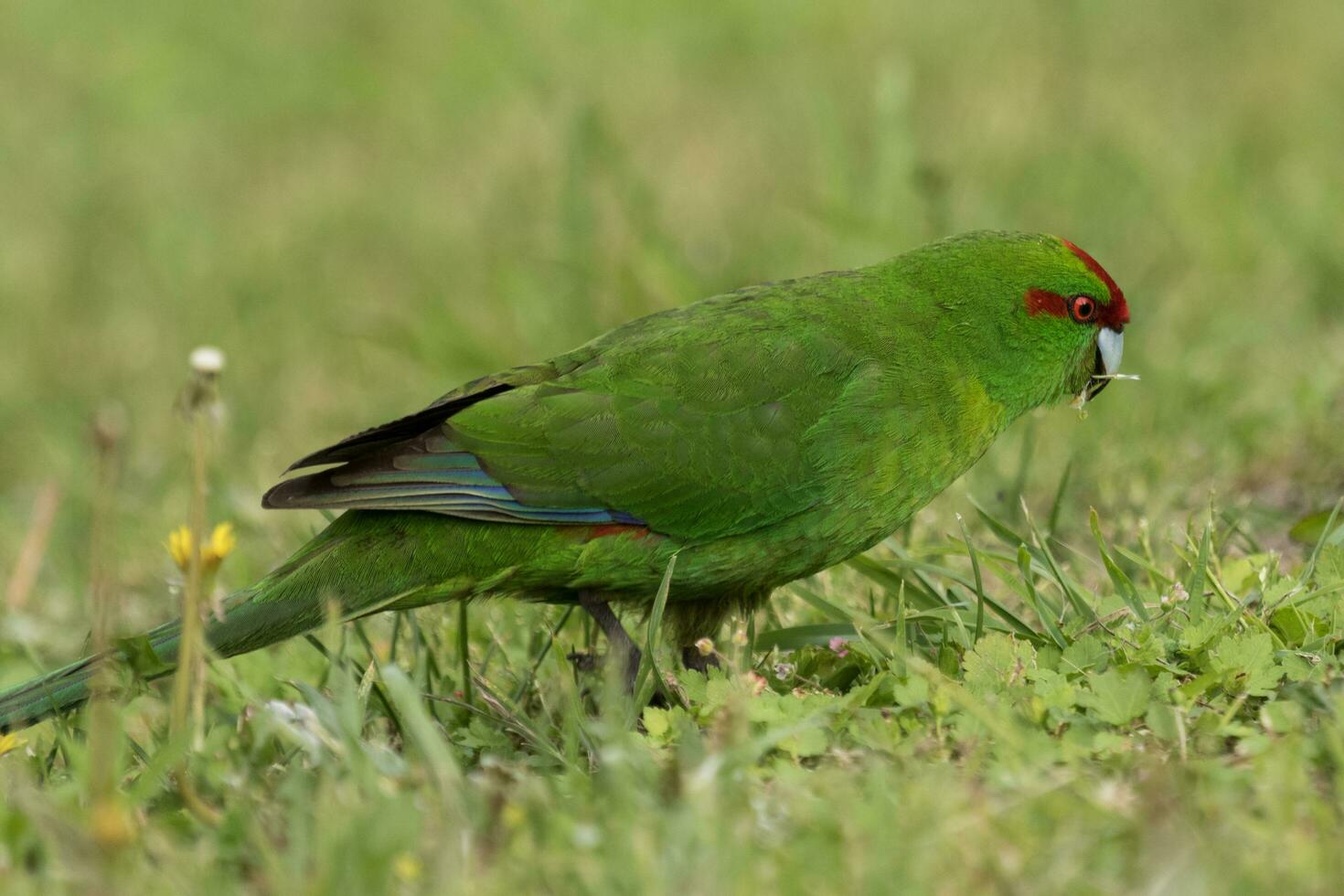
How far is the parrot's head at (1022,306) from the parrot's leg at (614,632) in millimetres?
981

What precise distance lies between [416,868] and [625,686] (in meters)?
1.29

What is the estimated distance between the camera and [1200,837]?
7.45 ft

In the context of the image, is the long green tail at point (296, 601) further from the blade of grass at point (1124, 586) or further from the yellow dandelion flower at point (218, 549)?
the blade of grass at point (1124, 586)

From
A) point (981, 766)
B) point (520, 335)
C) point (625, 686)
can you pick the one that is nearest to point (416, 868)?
point (981, 766)

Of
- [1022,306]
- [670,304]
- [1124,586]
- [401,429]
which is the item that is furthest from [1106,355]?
[670,304]

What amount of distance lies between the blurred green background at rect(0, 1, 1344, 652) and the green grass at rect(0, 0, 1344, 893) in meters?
0.03

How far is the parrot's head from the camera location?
12.5 ft

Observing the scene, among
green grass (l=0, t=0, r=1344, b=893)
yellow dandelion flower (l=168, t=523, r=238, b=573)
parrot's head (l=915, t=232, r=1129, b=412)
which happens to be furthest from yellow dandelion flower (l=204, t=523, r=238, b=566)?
parrot's head (l=915, t=232, r=1129, b=412)

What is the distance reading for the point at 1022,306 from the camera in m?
3.84

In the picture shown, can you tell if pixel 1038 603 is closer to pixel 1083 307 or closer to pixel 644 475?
pixel 644 475

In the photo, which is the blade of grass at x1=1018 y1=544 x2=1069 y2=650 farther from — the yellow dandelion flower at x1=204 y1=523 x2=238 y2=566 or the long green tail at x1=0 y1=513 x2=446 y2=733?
the yellow dandelion flower at x1=204 y1=523 x2=238 y2=566

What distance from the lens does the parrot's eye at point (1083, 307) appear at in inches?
154

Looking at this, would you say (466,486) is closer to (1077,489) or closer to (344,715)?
(344,715)

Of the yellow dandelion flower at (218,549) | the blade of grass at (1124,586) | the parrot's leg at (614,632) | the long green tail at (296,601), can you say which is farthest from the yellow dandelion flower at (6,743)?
the blade of grass at (1124,586)
